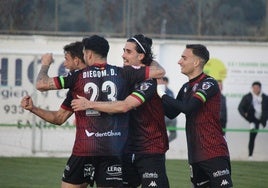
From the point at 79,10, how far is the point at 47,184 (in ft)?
32.6

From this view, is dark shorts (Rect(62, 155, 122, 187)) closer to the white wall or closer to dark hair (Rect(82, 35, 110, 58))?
dark hair (Rect(82, 35, 110, 58))

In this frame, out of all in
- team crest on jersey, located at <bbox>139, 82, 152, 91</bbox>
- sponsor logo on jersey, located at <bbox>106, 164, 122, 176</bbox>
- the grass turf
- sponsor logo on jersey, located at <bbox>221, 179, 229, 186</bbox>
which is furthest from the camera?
the grass turf

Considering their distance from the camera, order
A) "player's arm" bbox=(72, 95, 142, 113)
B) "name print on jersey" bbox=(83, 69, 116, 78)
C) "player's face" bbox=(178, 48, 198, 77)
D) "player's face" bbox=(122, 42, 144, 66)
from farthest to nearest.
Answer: "player's face" bbox=(178, 48, 198, 77) → "player's face" bbox=(122, 42, 144, 66) → "name print on jersey" bbox=(83, 69, 116, 78) → "player's arm" bbox=(72, 95, 142, 113)

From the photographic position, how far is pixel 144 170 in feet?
33.4

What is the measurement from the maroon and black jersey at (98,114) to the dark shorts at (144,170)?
28.7 inches

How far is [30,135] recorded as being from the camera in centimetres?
2372

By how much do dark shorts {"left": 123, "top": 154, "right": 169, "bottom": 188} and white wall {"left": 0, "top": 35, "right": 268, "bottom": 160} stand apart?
43.9 ft

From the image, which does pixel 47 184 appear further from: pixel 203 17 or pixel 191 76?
pixel 203 17

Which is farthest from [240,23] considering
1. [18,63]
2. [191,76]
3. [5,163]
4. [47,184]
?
[191,76]

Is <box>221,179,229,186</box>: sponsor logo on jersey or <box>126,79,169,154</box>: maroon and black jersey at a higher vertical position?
<box>126,79,169,154</box>: maroon and black jersey

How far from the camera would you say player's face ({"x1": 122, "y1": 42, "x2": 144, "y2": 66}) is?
396 inches

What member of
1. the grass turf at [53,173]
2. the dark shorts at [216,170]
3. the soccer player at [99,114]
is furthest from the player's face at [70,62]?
the grass turf at [53,173]

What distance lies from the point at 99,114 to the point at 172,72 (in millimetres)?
14840

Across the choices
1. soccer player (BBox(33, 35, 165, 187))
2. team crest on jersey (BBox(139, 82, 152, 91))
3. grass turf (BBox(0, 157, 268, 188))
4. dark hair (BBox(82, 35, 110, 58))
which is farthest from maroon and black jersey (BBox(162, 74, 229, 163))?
grass turf (BBox(0, 157, 268, 188))
